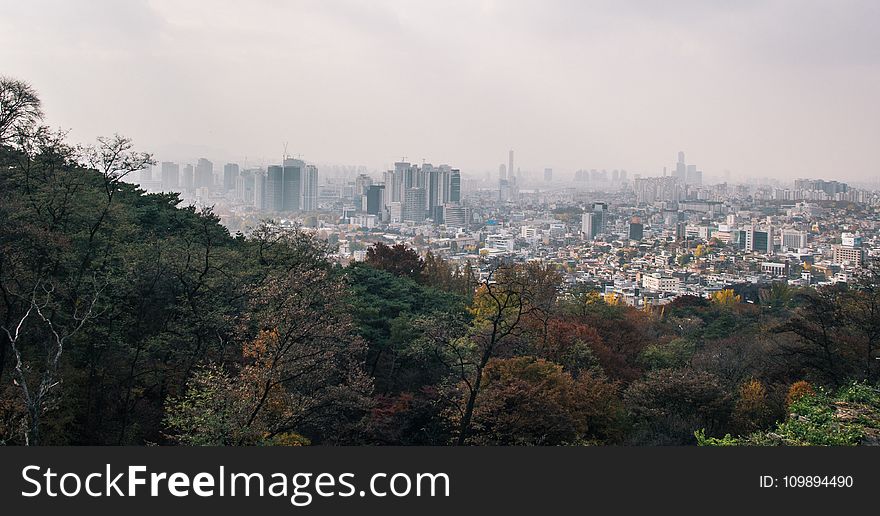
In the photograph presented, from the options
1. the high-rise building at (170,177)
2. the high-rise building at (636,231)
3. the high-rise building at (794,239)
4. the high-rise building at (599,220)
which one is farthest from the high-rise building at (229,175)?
the high-rise building at (794,239)

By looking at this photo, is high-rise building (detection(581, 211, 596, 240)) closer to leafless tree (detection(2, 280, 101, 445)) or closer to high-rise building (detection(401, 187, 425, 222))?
high-rise building (detection(401, 187, 425, 222))

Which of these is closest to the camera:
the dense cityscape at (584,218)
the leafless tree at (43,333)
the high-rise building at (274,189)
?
the leafless tree at (43,333)

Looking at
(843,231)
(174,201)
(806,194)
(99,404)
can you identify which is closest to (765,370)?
(99,404)

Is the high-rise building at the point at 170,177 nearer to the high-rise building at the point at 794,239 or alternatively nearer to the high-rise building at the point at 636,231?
the high-rise building at the point at 636,231

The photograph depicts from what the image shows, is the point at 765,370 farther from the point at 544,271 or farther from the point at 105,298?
the point at 105,298

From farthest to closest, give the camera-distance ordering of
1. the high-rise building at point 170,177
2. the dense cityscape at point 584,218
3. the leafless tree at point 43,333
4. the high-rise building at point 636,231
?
1. the high-rise building at point 636,231
2. the dense cityscape at point 584,218
3. the high-rise building at point 170,177
4. the leafless tree at point 43,333

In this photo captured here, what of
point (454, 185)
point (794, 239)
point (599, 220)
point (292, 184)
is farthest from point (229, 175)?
point (794, 239)

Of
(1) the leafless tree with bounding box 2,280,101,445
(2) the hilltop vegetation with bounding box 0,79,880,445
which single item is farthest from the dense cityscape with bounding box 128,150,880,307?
(1) the leafless tree with bounding box 2,280,101,445

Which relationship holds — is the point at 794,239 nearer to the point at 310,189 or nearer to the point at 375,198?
the point at 375,198
